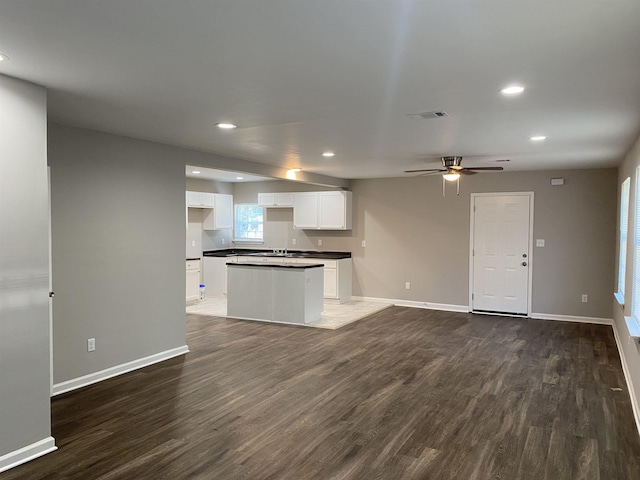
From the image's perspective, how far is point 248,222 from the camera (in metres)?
10.8

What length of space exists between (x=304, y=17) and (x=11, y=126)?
2.09 metres

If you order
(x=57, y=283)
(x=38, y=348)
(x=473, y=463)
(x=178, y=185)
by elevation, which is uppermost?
(x=178, y=185)

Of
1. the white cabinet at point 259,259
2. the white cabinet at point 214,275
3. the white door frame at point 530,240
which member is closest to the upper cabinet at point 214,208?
the white cabinet at point 214,275

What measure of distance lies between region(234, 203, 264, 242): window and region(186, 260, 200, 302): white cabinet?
5.96 feet

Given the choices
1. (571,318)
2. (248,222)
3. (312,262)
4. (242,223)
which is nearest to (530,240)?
(571,318)

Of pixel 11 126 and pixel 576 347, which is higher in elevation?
pixel 11 126

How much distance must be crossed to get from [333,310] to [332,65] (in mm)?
6075

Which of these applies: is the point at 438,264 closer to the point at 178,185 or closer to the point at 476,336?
the point at 476,336

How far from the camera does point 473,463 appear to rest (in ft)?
9.83

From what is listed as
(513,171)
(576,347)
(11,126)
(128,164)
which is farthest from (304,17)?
(513,171)

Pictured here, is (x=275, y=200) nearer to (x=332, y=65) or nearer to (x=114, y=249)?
(x=114, y=249)

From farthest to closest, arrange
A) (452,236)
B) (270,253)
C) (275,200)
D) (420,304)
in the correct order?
(275,200), (270,253), (420,304), (452,236)

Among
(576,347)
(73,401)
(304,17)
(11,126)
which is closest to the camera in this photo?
(304,17)

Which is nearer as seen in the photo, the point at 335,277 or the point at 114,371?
the point at 114,371
